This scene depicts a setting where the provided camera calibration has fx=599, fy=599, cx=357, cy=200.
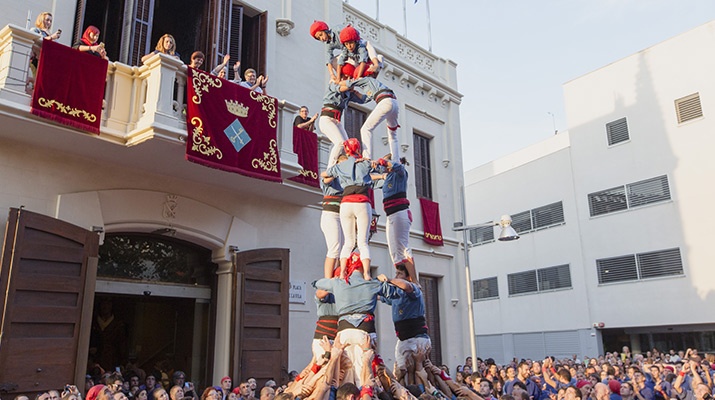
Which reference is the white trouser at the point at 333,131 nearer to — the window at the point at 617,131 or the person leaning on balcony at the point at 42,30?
the person leaning on balcony at the point at 42,30

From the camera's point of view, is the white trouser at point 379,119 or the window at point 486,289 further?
the window at point 486,289

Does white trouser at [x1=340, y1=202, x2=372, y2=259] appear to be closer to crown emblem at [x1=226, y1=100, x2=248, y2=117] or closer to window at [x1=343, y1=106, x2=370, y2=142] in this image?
crown emblem at [x1=226, y1=100, x2=248, y2=117]

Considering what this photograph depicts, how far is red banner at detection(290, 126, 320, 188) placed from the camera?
463 inches

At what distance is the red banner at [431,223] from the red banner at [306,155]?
196 inches

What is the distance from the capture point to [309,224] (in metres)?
13.1

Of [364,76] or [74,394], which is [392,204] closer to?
[364,76]

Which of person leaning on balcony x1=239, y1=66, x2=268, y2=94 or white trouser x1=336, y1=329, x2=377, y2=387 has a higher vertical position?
person leaning on balcony x1=239, y1=66, x2=268, y2=94

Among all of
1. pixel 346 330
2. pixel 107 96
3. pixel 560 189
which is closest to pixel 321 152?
pixel 107 96

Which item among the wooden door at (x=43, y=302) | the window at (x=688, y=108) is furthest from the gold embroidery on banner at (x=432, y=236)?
the window at (x=688, y=108)

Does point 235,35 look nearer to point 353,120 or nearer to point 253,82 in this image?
point 253,82

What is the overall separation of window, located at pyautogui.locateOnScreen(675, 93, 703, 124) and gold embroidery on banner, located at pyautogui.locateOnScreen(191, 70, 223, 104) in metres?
18.2

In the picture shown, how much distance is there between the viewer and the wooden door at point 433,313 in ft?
52.3

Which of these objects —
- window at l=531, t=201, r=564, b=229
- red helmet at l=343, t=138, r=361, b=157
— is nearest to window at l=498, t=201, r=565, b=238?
window at l=531, t=201, r=564, b=229

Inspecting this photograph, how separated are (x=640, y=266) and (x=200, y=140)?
18.7 m
